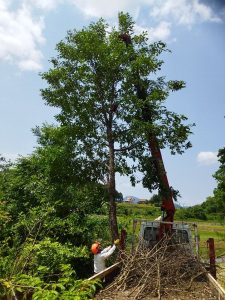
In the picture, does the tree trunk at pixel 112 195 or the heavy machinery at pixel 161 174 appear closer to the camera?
the heavy machinery at pixel 161 174

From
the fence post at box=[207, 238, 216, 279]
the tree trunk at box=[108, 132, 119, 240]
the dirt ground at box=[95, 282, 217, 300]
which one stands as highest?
the tree trunk at box=[108, 132, 119, 240]

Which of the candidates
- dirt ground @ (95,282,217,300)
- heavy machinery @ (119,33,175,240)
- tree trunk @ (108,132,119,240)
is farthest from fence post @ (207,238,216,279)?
tree trunk @ (108,132,119,240)

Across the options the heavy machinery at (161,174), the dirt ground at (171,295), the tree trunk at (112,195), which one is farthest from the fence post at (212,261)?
the tree trunk at (112,195)

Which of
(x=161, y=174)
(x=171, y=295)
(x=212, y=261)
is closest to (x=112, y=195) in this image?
(x=161, y=174)

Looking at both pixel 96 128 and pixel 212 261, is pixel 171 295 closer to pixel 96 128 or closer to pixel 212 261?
pixel 212 261

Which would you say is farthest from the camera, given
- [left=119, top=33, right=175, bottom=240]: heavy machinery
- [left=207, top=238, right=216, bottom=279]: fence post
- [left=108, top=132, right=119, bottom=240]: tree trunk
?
[left=108, top=132, right=119, bottom=240]: tree trunk

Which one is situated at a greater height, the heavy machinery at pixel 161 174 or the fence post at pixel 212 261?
the heavy machinery at pixel 161 174

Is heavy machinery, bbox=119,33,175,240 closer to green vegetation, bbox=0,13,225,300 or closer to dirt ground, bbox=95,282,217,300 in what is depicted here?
green vegetation, bbox=0,13,225,300

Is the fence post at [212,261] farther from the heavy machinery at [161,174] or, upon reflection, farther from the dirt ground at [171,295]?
the heavy machinery at [161,174]

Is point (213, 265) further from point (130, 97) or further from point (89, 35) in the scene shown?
point (89, 35)

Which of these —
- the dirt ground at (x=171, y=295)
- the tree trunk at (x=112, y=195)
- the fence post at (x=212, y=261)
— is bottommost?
the dirt ground at (x=171, y=295)

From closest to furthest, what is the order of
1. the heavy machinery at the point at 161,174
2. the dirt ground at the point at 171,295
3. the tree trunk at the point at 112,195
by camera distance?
the dirt ground at the point at 171,295 → the heavy machinery at the point at 161,174 → the tree trunk at the point at 112,195

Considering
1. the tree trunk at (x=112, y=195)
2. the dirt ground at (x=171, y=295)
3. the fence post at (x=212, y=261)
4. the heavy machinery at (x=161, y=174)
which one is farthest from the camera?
the tree trunk at (x=112, y=195)

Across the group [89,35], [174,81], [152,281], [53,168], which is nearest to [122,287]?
[152,281]
